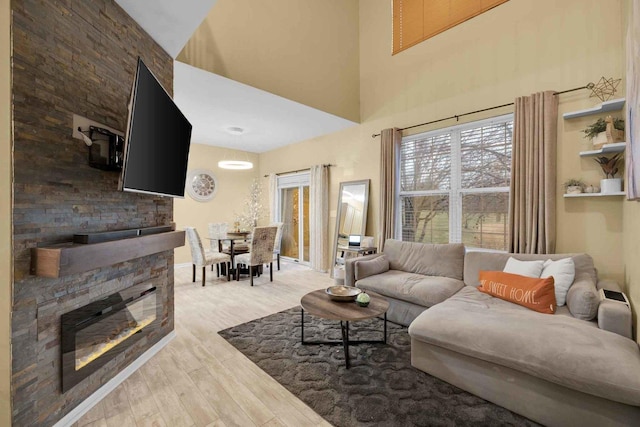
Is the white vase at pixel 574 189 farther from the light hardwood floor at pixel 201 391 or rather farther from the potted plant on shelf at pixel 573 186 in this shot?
the light hardwood floor at pixel 201 391

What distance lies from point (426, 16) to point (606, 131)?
113 inches

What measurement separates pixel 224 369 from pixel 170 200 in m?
1.69

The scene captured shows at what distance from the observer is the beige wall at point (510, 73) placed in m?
2.71

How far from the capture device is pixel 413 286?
2.94 m

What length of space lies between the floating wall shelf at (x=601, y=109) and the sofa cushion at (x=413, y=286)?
2.03 metres

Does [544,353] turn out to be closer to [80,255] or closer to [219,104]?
[80,255]

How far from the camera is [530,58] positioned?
313 centimetres

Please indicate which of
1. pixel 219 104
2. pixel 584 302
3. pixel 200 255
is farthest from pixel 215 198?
pixel 584 302

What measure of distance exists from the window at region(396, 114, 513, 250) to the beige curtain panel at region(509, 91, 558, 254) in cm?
25

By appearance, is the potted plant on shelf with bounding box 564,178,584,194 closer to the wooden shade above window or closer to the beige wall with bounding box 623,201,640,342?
the beige wall with bounding box 623,201,640,342

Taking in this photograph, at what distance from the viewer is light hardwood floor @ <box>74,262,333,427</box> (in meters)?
1.69

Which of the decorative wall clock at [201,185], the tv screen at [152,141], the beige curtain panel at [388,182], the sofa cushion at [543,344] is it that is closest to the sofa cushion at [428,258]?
the beige curtain panel at [388,182]
